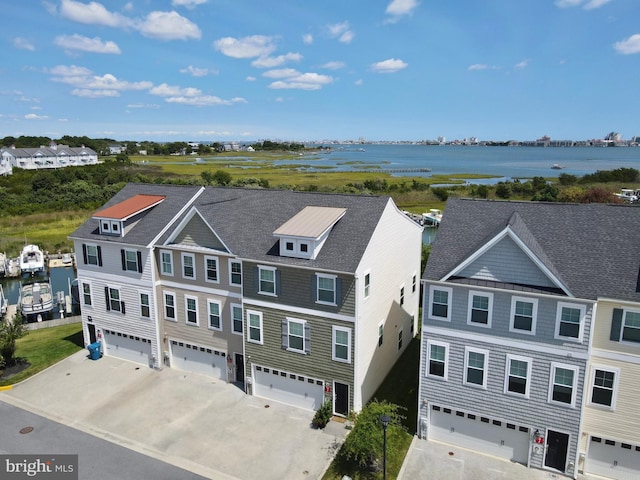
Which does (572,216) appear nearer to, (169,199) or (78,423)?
(169,199)

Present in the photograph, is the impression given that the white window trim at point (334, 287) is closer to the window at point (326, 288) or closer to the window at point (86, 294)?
the window at point (326, 288)

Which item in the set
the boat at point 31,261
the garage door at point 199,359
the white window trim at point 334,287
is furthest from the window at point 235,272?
the boat at point 31,261

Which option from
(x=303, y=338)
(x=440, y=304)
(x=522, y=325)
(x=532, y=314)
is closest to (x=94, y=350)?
(x=303, y=338)

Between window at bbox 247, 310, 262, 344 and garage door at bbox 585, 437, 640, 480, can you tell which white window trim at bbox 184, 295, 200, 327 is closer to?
window at bbox 247, 310, 262, 344

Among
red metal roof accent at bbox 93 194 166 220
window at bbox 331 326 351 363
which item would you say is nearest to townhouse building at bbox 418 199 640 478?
window at bbox 331 326 351 363

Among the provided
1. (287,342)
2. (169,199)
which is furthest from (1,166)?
(287,342)
